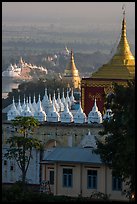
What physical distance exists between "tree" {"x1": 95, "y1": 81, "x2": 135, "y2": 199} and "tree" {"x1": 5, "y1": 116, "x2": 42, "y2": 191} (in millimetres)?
4765

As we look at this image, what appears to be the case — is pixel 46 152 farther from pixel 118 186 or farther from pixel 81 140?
pixel 118 186

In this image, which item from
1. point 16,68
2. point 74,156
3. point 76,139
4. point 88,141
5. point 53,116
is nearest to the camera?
point 74,156

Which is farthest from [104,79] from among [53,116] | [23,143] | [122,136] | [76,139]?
[122,136]

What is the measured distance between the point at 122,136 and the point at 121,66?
9450 millimetres

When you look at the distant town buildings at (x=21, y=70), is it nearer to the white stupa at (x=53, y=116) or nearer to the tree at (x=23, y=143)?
the white stupa at (x=53, y=116)

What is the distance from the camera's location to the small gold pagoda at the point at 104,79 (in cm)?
1738

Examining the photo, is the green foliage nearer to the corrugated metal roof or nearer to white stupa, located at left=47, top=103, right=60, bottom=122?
white stupa, located at left=47, top=103, right=60, bottom=122

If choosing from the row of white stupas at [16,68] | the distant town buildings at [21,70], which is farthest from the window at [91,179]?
the row of white stupas at [16,68]

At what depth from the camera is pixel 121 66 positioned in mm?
17891

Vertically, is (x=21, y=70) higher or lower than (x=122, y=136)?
higher

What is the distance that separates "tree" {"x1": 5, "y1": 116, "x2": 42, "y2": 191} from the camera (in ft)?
46.5

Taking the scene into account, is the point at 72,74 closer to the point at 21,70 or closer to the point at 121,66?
the point at 21,70

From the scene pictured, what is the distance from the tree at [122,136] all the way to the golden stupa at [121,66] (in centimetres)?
805

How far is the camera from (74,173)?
12328 mm
